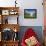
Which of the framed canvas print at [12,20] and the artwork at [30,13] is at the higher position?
the artwork at [30,13]

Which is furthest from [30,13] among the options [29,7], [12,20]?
[12,20]

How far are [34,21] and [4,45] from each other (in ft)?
4.58

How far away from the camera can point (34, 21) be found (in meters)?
5.90

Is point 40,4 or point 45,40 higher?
point 40,4

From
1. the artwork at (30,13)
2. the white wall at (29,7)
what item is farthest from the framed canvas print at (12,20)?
the artwork at (30,13)

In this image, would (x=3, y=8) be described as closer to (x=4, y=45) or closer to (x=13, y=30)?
→ (x=13, y=30)

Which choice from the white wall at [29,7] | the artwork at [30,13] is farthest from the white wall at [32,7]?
the artwork at [30,13]

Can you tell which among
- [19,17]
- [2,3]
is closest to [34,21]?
[19,17]

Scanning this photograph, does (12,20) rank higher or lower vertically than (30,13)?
lower

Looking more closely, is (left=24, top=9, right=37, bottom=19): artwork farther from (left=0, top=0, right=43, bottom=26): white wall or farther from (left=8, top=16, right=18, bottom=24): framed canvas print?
(left=8, top=16, right=18, bottom=24): framed canvas print

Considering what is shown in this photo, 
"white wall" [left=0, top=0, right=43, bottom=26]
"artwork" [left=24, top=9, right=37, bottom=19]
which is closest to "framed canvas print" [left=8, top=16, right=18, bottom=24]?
"white wall" [left=0, top=0, right=43, bottom=26]

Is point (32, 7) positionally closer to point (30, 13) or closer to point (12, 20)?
point (30, 13)

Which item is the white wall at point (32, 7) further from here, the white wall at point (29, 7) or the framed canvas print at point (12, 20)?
the framed canvas print at point (12, 20)

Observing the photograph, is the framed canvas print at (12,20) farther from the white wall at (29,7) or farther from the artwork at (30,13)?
the artwork at (30,13)
